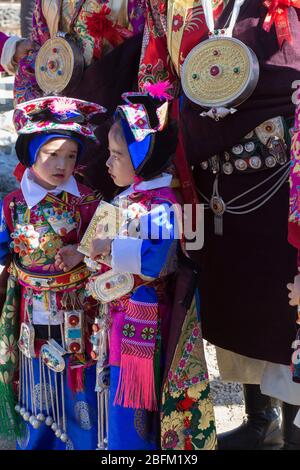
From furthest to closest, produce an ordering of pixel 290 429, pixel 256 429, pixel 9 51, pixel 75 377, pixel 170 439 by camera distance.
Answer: pixel 9 51 → pixel 256 429 → pixel 290 429 → pixel 75 377 → pixel 170 439

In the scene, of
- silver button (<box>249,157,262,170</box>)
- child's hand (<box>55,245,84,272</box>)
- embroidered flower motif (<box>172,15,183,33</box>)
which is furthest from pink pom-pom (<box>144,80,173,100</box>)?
child's hand (<box>55,245,84,272</box>)

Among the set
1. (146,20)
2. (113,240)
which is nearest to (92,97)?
(146,20)

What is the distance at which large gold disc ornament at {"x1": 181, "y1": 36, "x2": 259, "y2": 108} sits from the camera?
231 centimetres

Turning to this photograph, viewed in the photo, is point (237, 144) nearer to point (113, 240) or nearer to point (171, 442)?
point (113, 240)

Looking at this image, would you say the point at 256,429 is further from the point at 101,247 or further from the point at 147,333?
the point at 101,247

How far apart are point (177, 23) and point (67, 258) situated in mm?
902

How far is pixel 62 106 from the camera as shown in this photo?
2.47 meters

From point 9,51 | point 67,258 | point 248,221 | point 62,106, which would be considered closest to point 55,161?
point 62,106

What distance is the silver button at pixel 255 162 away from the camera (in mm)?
2430

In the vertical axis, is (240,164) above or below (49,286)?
above

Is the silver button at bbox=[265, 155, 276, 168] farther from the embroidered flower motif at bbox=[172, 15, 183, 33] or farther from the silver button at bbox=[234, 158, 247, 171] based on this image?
the embroidered flower motif at bbox=[172, 15, 183, 33]

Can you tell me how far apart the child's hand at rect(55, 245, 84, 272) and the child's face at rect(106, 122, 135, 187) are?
0.31 meters

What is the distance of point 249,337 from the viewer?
2.61m

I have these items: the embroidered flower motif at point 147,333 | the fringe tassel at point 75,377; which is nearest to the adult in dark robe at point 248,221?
the embroidered flower motif at point 147,333
